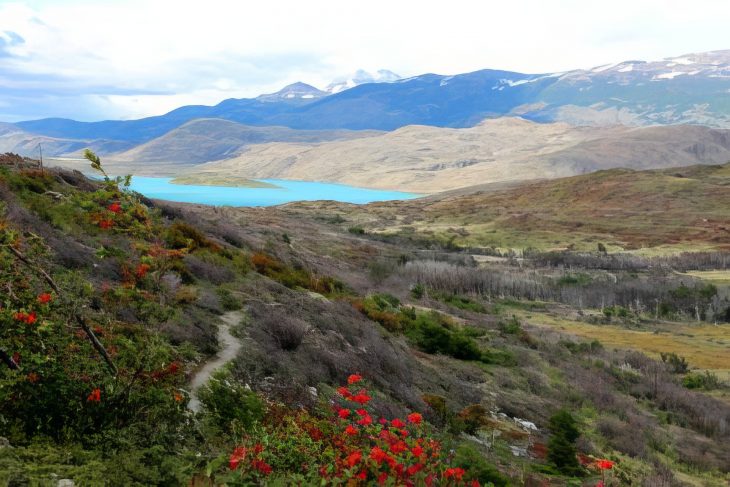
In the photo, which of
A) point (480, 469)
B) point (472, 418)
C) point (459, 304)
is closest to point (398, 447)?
point (480, 469)

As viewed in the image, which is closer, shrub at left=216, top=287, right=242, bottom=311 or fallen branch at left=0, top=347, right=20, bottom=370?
fallen branch at left=0, top=347, right=20, bottom=370

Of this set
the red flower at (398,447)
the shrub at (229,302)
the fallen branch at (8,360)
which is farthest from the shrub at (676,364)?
the fallen branch at (8,360)

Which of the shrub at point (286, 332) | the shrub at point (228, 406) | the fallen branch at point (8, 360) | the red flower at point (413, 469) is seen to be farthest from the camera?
the shrub at point (286, 332)

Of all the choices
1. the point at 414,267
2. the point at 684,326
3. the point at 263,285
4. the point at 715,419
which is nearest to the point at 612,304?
the point at 684,326

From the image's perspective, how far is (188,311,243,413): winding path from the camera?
845 centimetres

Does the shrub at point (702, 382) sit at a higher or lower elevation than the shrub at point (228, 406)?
lower

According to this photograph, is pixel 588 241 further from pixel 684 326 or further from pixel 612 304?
pixel 684 326

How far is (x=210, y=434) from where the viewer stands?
7.08 metres

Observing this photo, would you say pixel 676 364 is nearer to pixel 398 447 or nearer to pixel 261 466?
pixel 398 447

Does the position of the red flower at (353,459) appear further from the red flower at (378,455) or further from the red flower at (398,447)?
the red flower at (398,447)

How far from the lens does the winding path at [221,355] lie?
8449 millimetres

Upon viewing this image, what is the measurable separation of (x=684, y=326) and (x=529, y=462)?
1638 inches

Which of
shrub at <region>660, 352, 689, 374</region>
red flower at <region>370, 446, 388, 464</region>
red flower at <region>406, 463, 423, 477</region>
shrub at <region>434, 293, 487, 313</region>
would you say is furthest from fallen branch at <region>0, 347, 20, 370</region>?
shrub at <region>434, 293, 487, 313</region>

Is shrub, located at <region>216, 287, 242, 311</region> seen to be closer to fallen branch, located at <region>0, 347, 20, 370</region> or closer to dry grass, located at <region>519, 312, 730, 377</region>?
fallen branch, located at <region>0, 347, 20, 370</region>
